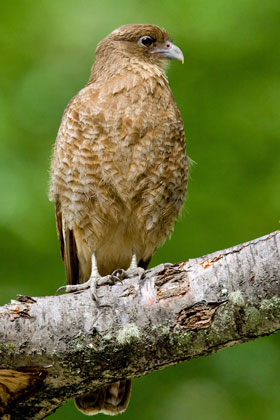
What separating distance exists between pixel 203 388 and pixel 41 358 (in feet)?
6.71

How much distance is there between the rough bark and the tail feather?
3.84ft

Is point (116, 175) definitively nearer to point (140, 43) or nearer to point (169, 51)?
point (169, 51)

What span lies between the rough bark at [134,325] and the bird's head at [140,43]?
2.32 m

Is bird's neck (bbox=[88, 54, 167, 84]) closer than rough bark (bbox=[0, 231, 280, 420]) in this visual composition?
No

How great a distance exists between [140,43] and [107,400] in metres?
2.66

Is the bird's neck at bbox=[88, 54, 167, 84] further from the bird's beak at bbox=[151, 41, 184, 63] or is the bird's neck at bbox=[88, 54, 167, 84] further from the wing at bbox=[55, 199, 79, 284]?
the wing at bbox=[55, 199, 79, 284]

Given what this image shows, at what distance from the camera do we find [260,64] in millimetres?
5484

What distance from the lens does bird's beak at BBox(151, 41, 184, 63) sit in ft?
17.9

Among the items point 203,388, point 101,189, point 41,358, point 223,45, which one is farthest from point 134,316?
point 223,45

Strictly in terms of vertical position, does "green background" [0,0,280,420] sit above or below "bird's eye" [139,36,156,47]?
below

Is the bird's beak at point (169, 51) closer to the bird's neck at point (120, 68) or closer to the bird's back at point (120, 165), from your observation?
the bird's neck at point (120, 68)

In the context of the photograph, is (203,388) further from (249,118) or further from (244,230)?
(249,118)

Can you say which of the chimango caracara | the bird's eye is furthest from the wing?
the bird's eye

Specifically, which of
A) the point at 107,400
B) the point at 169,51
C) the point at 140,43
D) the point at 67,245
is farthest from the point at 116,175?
the point at 107,400
